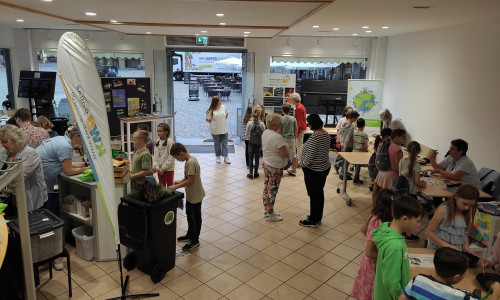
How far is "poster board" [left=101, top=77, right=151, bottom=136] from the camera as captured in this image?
27.2ft

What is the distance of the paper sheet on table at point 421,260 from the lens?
2.91m

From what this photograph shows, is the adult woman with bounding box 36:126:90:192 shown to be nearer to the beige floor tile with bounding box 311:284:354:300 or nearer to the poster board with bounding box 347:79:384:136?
the beige floor tile with bounding box 311:284:354:300

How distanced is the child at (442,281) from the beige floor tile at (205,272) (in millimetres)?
2439

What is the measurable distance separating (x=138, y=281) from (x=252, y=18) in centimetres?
378

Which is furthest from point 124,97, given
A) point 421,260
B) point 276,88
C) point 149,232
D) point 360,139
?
point 421,260

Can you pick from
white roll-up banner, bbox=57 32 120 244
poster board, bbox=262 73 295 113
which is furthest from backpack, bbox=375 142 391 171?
poster board, bbox=262 73 295 113

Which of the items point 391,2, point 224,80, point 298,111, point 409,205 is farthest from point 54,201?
point 224,80

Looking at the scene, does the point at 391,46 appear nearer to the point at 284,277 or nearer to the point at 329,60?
the point at 329,60

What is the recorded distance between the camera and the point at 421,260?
2.99 meters

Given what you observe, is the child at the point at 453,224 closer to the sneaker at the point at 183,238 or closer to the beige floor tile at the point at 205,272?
the beige floor tile at the point at 205,272

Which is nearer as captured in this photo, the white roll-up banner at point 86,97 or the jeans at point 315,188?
the white roll-up banner at point 86,97

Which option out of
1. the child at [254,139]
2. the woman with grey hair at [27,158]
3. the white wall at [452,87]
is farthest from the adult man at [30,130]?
the white wall at [452,87]

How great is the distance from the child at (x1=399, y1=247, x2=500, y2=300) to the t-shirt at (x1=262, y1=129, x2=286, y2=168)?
3151 millimetres

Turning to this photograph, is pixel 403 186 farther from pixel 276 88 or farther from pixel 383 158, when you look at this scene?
pixel 276 88
